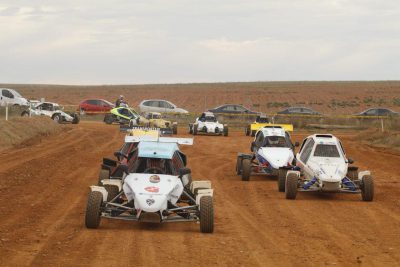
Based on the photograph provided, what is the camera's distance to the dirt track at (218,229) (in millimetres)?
12266

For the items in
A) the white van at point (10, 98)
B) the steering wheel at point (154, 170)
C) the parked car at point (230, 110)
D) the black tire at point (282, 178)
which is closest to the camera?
the steering wheel at point (154, 170)

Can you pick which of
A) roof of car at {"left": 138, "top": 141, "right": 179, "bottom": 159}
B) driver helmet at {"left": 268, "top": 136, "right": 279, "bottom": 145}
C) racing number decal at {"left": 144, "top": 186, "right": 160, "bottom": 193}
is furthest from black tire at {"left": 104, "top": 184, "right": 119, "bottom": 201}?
driver helmet at {"left": 268, "top": 136, "right": 279, "bottom": 145}

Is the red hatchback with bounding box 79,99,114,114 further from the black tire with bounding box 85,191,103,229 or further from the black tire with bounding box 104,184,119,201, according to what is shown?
the black tire with bounding box 85,191,103,229

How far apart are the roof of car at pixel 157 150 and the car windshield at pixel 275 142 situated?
9.38m

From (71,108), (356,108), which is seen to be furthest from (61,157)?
(356,108)

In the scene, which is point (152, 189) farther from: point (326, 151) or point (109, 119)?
point (109, 119)

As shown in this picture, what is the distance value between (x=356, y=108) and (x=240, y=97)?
64.3 feet

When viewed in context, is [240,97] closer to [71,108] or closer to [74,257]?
[71,108]

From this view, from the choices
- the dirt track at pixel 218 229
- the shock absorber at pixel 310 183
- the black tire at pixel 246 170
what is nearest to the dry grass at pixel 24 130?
the dirt track at pixel 218 229

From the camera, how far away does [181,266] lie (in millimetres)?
11609

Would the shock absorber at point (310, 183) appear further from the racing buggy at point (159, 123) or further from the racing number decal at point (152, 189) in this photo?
the racing buggy at point (159, 123)

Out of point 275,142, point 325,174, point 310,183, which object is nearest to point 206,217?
point 325,174

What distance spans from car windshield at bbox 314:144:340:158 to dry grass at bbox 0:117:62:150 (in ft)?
51.3

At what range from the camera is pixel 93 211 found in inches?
566
